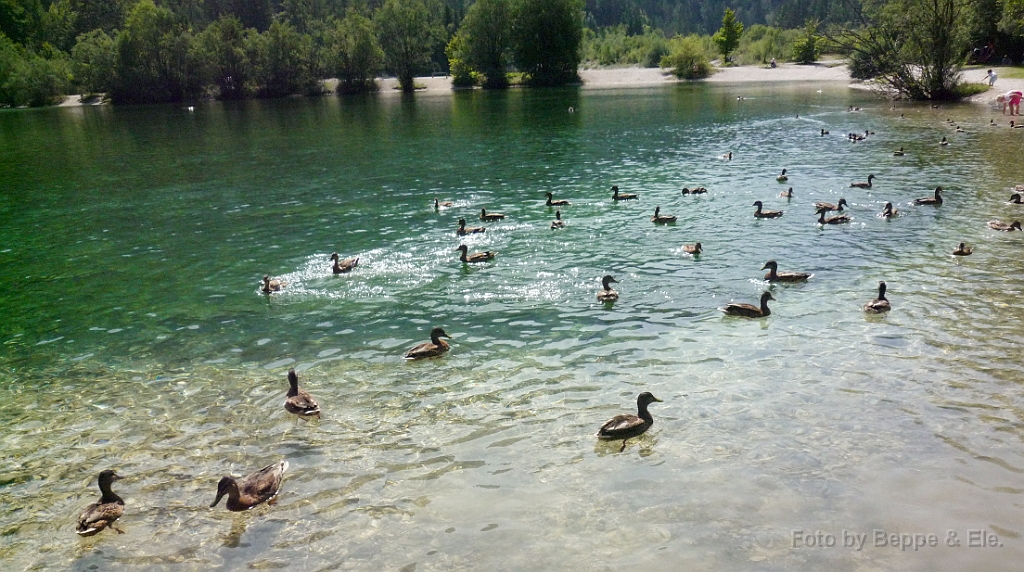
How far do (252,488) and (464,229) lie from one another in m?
15.9

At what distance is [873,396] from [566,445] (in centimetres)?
565

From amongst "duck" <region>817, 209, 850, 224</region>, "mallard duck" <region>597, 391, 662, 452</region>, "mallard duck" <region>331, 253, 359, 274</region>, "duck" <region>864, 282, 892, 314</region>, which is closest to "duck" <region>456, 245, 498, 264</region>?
"mallard duck" <region>331, 253, 359, 274</region>

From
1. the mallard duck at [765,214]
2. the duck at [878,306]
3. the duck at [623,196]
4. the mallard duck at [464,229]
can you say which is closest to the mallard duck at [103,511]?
the duck at [878,306]

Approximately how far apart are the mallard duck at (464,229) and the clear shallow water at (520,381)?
17.7 inches

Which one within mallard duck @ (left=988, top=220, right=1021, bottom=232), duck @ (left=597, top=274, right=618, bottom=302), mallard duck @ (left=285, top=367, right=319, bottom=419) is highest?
mallard duck @ (left=988, top=220, right=1021, bottom=232)

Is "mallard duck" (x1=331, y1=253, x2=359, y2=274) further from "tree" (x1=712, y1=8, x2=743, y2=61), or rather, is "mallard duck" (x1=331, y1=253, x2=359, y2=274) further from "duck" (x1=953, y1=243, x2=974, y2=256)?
"tree" (x1=712, y1=8, x2=743, y2=61)

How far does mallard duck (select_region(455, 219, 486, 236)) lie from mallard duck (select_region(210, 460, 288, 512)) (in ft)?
49.6

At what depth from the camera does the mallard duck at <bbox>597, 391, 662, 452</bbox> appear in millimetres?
11898

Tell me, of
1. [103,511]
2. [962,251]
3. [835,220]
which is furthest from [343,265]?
[962,251]

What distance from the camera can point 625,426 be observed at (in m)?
11.9

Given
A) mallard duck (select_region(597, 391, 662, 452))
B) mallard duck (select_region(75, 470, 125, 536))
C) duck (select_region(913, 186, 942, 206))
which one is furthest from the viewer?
duck (select_region(913, 186, 942, 206))

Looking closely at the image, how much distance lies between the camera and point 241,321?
59.2 feet

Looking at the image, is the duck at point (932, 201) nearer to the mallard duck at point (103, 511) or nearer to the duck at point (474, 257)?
the duck at point (474, 257)

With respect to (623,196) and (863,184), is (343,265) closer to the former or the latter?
(623,196)
